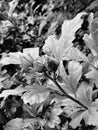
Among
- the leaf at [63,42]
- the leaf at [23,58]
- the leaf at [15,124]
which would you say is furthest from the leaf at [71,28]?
the leaf at [15,124]

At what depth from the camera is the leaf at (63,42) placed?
1089 mm

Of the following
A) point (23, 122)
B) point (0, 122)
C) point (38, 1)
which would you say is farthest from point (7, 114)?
point (38, 1)

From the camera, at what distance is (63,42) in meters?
1.10

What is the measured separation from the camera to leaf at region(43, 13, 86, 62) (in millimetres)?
1089

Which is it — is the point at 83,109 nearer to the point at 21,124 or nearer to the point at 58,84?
the point at 58,84

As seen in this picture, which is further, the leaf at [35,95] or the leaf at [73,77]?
the leaf at [73,77]

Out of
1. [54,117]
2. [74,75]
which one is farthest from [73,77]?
[54,117]

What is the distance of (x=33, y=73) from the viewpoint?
113 centimetres

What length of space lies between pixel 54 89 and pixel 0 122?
76 cm

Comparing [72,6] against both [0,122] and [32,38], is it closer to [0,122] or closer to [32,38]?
[32,38]

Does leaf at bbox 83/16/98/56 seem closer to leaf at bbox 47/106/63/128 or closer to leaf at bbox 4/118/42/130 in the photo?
leaf at bbox 47/106/63/128

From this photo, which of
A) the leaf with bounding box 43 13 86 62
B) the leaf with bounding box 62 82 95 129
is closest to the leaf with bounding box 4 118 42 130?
the leaf with bounding box 62 82 95 129

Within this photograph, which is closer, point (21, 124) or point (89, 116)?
point (89, 116)

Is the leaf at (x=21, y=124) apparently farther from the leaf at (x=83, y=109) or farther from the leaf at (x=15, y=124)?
the leaf at (x=83, y=109)
